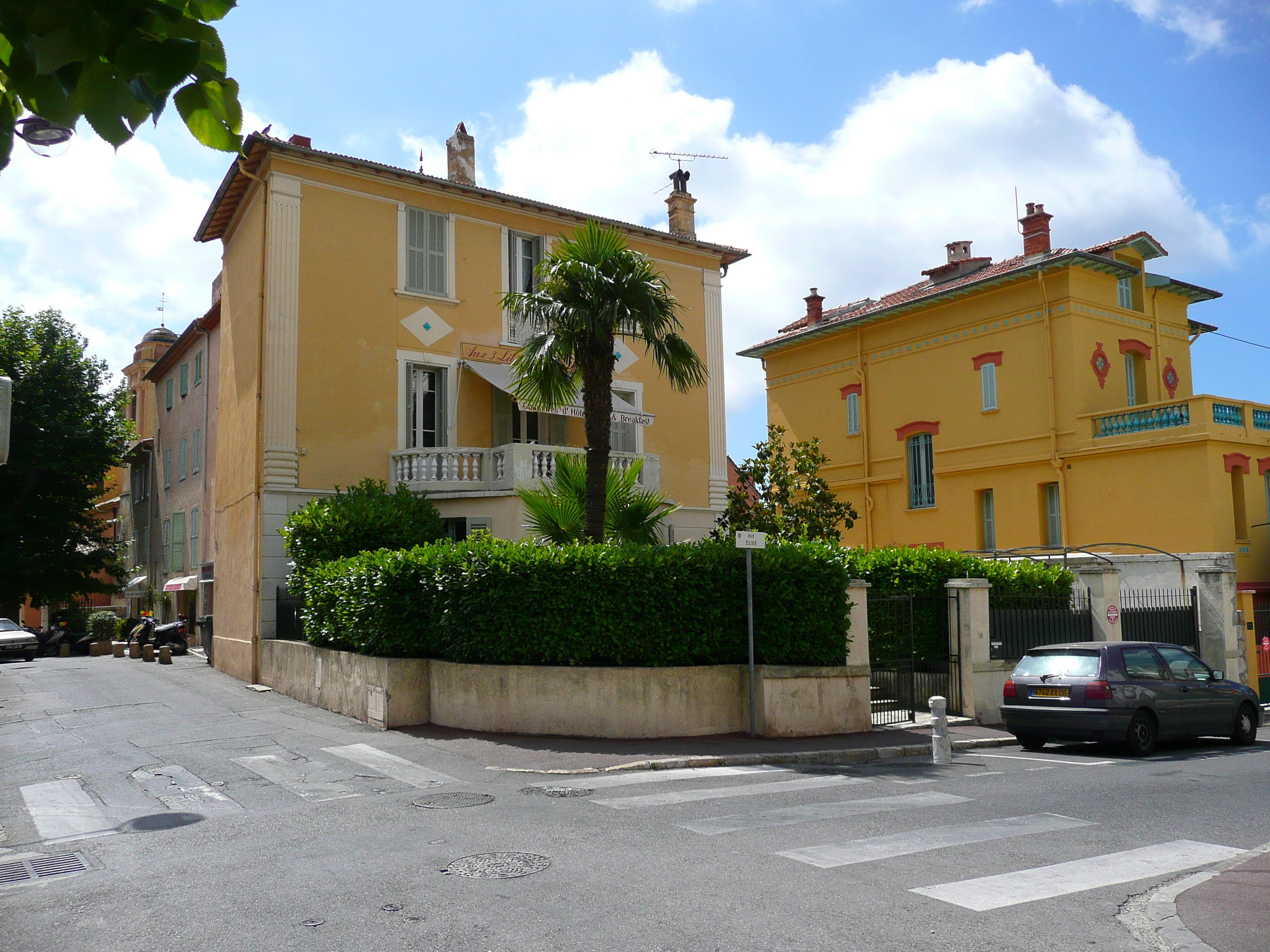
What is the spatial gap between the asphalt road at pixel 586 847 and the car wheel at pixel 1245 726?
210 cm

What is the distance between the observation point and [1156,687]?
13.0 meters

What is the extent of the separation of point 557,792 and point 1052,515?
21.5 meters

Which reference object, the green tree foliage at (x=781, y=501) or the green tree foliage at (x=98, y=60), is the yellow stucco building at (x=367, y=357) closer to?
the green tree foliage at (x=781, y=501)

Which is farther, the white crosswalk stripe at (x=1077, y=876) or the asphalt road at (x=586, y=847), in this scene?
the white crosswalk stripe at (x=1077, y=876)

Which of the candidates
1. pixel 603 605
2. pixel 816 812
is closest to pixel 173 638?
pixel 603 605

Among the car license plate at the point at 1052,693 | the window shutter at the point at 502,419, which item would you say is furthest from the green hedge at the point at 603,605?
the window shutter at the point at 502,419

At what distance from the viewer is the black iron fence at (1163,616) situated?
19.1 m

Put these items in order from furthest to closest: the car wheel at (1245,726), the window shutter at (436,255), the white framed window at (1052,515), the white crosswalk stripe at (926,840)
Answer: the white framed window at (1052,515)
the window shutter at (436,255)
the car wheel at (1245,726)
the white crosswalk stripe at (926,840)

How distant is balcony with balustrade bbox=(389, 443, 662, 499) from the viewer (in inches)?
776

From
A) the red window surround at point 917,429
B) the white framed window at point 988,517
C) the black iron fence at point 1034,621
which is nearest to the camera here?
the black iron fence at point 1034,621

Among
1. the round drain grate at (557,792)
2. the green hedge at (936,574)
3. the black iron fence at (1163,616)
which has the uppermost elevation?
the green hedge at (936,574)

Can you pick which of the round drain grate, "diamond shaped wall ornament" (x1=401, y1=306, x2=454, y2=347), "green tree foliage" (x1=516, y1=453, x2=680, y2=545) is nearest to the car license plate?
"green tree foliage" (x1=516, y1=453, x2=680, y2=545)

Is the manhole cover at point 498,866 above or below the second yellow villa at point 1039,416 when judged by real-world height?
below

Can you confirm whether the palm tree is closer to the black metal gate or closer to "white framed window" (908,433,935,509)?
the black metal gate
